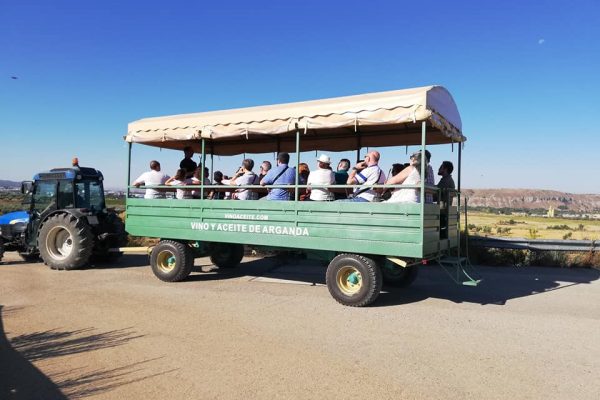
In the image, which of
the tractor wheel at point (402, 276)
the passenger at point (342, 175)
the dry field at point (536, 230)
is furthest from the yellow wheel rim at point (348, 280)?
the dry field at point (536, 230)

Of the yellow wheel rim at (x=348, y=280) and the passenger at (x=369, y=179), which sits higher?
the passenger at (x=369, y=179)

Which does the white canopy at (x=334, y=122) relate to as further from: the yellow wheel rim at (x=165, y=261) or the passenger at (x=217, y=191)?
the yellow wheel rim at (x=165, y=261)

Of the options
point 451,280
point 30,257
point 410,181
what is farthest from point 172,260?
point 30,257

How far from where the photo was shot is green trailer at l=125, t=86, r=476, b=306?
594cm

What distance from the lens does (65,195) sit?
10133 mm

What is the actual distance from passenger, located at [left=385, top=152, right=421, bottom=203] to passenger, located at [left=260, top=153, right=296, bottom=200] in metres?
1.71

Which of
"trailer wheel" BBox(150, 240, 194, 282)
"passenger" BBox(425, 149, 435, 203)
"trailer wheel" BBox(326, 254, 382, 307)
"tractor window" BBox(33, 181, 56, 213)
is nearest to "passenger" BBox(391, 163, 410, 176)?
"passenger" BBox(425, 149, 435, 203)

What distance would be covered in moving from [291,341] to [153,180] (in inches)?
193

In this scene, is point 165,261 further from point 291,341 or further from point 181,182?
point 291,341

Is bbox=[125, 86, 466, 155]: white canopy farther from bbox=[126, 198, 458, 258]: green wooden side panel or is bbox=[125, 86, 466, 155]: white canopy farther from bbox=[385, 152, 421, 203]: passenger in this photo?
bbox=[126, 198, 458, 258]: green wooden side panel

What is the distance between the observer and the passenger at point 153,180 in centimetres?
831

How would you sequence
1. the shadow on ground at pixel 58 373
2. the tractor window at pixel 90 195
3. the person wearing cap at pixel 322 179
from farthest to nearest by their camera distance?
the tractor window at pixel 90 195 < the person wearing cap at pixel 322 179 < the shadow on ground at pixel 58 373

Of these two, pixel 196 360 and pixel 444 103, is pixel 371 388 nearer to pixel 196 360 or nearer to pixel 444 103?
pixel 196 360

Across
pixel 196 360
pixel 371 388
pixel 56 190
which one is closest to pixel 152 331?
pixel 196 360
